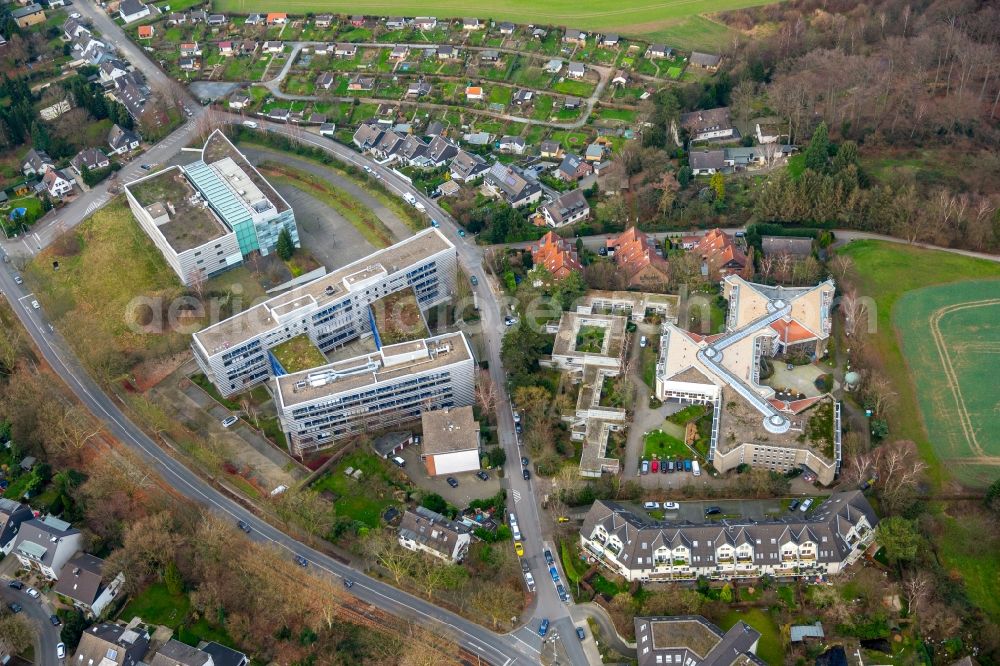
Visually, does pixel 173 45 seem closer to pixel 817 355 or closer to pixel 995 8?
pixel 817 355

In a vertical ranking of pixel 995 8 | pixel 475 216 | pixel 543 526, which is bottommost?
pixel 543 526

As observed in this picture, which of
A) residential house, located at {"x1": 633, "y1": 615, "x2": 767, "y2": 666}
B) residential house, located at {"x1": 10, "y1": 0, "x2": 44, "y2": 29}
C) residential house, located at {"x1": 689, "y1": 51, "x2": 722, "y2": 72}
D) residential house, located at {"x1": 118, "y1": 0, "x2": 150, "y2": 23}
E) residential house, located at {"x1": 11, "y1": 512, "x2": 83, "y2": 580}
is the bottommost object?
residential house, located at {"x1": 633, "y1": 615, "x2": 767, "y2": 666}

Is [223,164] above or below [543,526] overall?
above

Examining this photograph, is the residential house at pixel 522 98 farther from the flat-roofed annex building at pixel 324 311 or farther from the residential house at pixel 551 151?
the flat-roofed annex building at pixel 324 311

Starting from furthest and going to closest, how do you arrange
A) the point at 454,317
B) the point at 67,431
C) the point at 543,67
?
the point at 543,67 < the point at 454,317 < the point at 67,431

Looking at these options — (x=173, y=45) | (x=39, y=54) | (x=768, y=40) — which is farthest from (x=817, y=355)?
(x=39, y=54)

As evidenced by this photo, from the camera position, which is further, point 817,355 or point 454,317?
point 454,317

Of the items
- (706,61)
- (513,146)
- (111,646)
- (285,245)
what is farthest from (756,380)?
(706,61)

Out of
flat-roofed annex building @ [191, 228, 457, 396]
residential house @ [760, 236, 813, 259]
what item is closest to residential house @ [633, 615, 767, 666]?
flat-roofed annex building @ [191, 228, 457, 396]

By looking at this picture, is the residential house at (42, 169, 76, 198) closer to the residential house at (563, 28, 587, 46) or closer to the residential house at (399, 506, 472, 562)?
the residential house at (399, 506, 472, 562)
